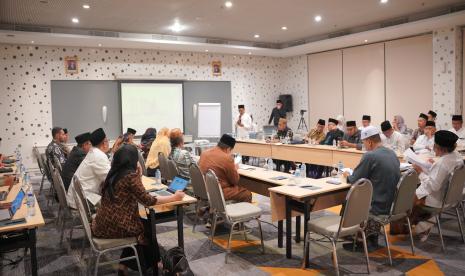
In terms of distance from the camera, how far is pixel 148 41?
9.26m

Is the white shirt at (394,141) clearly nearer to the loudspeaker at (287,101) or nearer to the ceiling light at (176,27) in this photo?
the ceiling light at (176,27)

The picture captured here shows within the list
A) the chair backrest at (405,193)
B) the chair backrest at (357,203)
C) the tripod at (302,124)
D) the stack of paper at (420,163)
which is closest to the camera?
the chair backrest at (357,203)

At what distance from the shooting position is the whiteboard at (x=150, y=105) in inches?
399

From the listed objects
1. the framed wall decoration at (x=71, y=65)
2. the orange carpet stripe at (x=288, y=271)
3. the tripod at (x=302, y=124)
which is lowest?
the orange carpet stripe at (x=288, y=271)

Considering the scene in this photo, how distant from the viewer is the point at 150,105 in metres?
10.4

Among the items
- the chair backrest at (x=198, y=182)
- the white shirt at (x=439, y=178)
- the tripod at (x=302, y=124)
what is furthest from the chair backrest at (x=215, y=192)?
the tripod at (x=302, y=124)

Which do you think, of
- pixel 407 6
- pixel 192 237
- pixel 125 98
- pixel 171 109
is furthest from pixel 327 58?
pixel 192 237

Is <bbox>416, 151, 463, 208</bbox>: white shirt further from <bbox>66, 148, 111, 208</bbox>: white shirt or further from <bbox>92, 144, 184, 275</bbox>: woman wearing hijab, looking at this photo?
<bbox>66, 148, 111, 208</bbox>: white shirt

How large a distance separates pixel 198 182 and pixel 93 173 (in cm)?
112

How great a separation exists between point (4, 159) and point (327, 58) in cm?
847

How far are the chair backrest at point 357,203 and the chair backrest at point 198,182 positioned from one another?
5.49 feet

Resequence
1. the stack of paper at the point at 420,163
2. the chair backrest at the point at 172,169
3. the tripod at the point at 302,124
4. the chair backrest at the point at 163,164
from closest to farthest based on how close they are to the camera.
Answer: the stack of paper at the point at 420,163
the chair backrest at the point at 172,169
the chair backrest at the point at 163,164
the tripod at the point at 302,124

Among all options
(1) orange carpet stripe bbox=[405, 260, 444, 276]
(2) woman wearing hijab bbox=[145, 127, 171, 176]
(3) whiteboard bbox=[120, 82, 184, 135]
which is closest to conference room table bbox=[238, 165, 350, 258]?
(1) orange carpet stripe bbox=[405, 260, 444, 276]

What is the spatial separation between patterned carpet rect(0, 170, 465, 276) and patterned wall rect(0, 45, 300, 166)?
5169 millimetres
